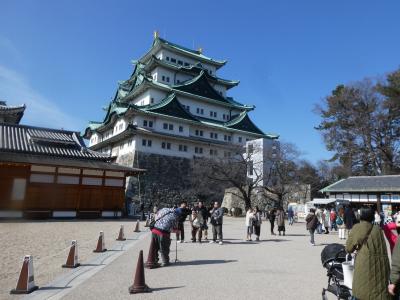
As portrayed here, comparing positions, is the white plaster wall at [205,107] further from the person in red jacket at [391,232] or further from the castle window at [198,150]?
the person in red jacket at [391,232]

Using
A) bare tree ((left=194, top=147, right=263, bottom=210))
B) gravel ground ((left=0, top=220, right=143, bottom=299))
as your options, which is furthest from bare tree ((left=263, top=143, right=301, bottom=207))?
gravel ground ((left=0, top=220, right=143, bottom=299))

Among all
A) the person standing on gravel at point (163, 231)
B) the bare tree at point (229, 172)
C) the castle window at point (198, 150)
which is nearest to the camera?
the person standing on gravel at point (163, 231)

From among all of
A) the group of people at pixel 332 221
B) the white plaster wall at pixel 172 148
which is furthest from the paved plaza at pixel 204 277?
the white plaster wall at pixel 172 148

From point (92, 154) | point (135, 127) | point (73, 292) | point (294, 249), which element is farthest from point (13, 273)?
point (135, 127)

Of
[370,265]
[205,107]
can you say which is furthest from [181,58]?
[370,265]

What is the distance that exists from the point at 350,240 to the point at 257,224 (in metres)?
10.7

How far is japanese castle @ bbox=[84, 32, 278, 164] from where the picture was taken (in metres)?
37.7

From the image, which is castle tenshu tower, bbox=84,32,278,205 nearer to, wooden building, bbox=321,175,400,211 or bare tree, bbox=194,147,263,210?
bare tree, bbox=194,147,263,210

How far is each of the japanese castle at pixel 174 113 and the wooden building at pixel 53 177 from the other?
10.2 metres

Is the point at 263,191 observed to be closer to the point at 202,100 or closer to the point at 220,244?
the point at 202,100

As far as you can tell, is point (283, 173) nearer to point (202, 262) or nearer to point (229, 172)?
point (229, 172)

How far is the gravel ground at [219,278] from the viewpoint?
5.68 m

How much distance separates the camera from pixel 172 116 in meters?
38.6

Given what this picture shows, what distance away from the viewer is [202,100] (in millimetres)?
45250
